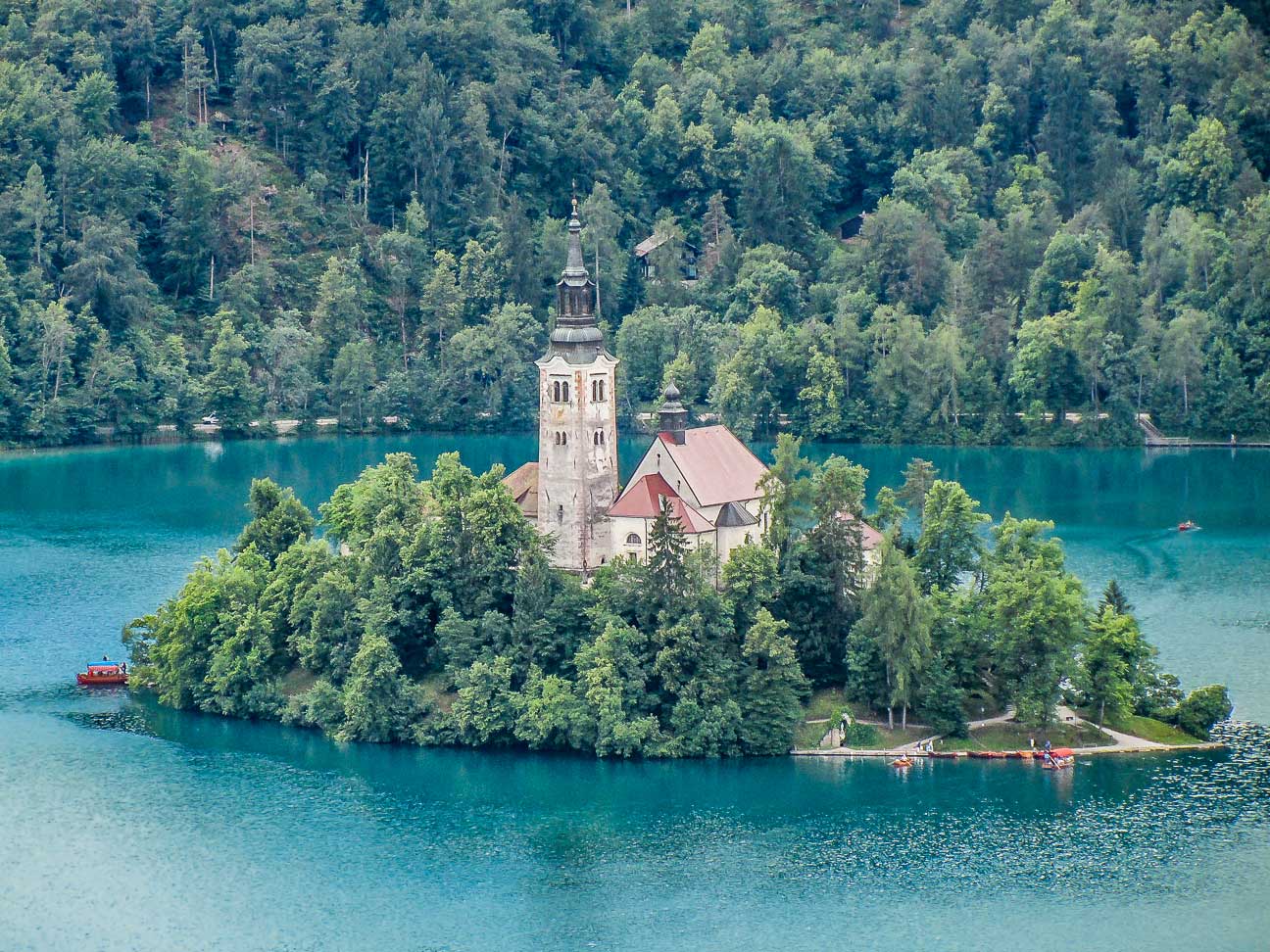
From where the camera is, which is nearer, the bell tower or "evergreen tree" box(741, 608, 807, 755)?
"evergreen tree" box(741, 608, 807, 755)

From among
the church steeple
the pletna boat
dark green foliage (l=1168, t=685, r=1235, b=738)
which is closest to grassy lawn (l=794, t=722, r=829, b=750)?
the pletna boat

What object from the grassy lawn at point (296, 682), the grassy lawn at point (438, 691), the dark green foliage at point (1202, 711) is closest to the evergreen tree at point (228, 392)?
the grassy lawn at point (296, 682)

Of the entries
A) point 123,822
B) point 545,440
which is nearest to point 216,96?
point 545,440

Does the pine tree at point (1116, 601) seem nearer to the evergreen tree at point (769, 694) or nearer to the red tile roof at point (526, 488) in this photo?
the evergreen tree at point (769, 694)

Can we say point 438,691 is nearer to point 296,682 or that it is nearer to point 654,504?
point 296,682

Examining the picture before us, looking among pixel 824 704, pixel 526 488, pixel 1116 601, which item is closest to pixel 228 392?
pixel 526 488

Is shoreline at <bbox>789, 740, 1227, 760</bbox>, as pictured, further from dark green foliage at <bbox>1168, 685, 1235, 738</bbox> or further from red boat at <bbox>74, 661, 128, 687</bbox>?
red boat at <bbox>74, 661, 128, 687</bbox>
